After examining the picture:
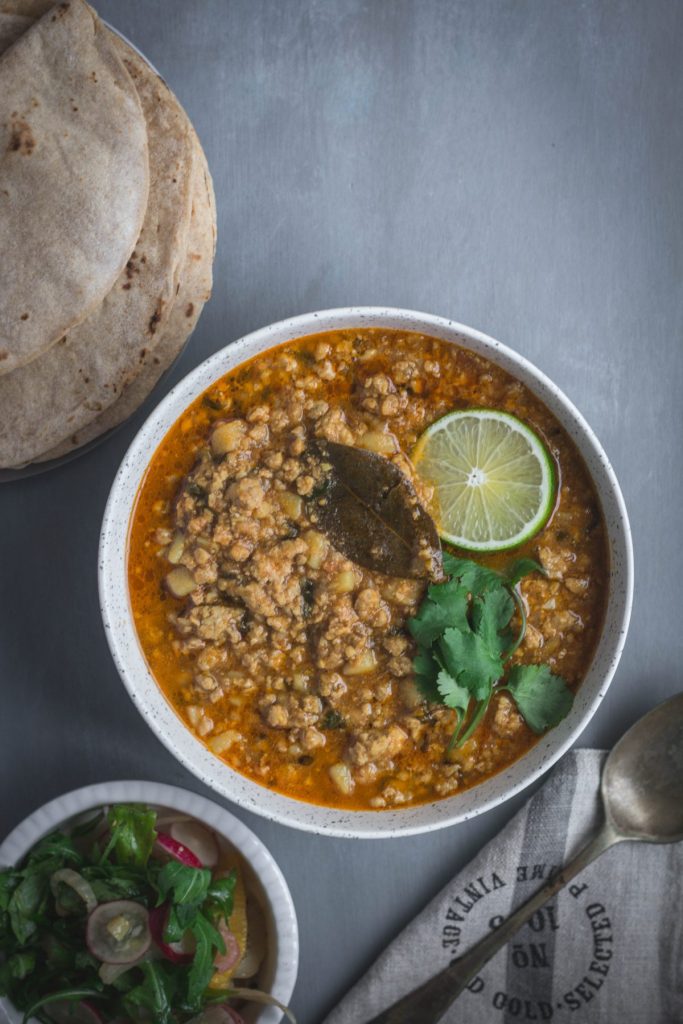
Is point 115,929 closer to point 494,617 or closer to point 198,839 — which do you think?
point 198,839

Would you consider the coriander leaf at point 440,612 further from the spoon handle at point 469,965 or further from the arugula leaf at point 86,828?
the arugula leaf at point 86,828

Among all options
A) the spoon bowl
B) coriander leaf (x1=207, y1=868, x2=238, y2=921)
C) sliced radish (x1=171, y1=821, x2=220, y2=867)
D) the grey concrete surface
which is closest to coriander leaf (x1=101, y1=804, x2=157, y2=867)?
sliced radish (x1=171, y1=821, x2=220, y2=867)

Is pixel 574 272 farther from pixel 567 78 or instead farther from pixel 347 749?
pixel 347 749

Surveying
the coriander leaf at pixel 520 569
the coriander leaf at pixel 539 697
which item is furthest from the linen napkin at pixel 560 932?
the coriander leaf at pixel 520 569

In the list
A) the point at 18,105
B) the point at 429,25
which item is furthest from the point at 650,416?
the point at 18,105

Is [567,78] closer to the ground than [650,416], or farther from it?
farther from it

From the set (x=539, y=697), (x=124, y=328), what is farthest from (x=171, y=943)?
(x=124, y=328)

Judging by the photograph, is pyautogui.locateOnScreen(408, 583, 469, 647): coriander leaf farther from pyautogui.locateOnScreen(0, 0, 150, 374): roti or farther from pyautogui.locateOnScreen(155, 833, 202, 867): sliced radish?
pyautogui.locateOnScreen(0, 0, 150, 374): roti
